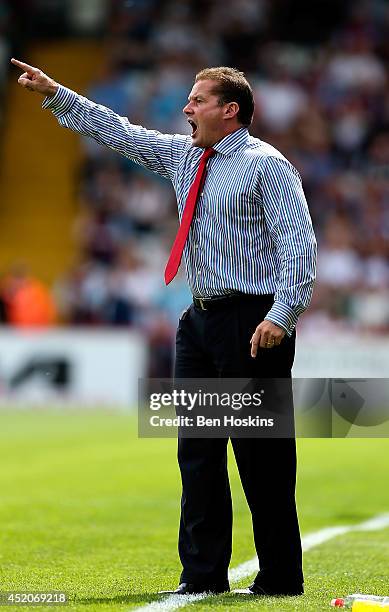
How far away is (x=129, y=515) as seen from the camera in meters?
9.00

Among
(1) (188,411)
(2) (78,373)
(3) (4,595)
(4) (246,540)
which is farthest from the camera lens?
(2) (78,373)

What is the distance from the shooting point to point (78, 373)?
1941 centimetres

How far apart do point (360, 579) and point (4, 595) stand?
5.66ft

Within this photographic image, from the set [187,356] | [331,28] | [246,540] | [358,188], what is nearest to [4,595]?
[187,356]

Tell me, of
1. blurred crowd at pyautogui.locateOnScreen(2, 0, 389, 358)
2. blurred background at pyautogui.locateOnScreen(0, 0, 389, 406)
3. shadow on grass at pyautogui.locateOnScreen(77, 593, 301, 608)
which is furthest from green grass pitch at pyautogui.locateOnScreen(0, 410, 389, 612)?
blurred crowd at pyautogui.locateOnScreen(2, 0, 389, 358)

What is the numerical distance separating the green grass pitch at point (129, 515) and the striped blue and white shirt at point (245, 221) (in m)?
1.33

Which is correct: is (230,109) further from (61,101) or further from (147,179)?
(147,179)

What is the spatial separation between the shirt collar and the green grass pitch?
6.35 feet

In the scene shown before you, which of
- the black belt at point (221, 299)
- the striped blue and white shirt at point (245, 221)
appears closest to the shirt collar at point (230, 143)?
the striped blue and white shirt at point (245, 221)

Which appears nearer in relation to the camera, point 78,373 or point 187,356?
point 187,356

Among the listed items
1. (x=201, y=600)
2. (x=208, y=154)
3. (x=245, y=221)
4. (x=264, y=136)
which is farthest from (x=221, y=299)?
(x=264, y=136)

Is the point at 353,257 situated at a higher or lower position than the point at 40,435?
higher

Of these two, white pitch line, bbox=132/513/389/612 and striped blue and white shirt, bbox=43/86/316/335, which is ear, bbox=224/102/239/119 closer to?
striped blue and white shirt, bbox=43/86/316/335

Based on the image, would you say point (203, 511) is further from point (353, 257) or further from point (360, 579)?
point (353, 257)
